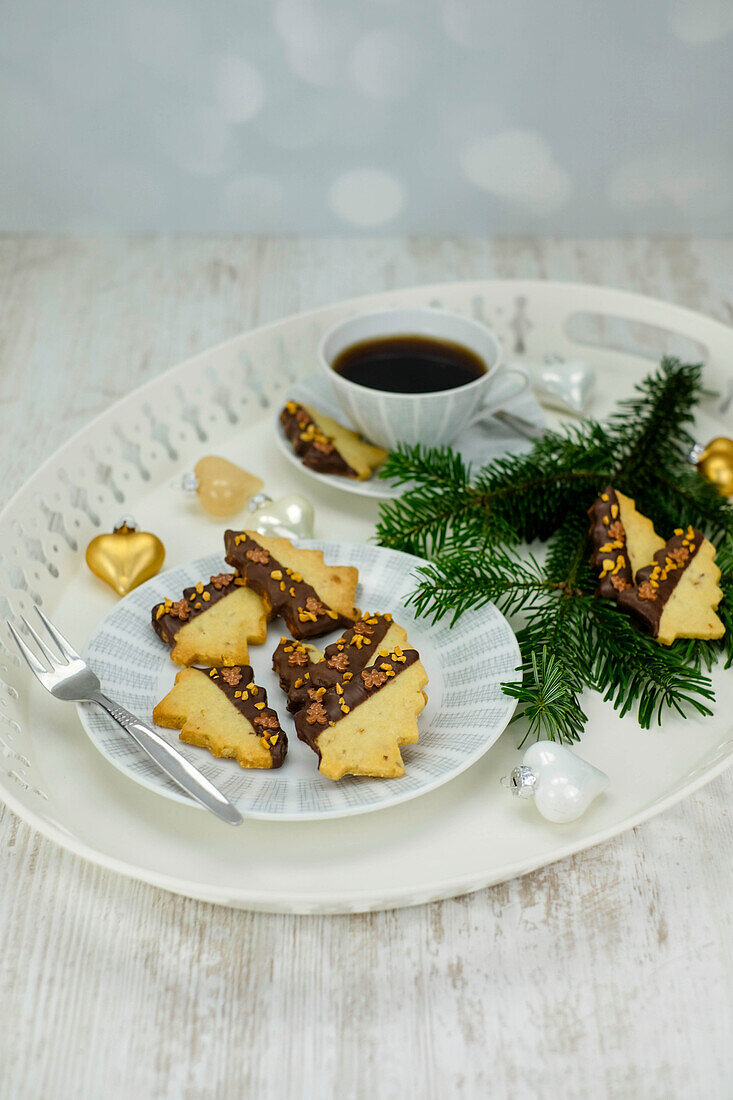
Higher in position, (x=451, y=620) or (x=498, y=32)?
(x=498, y=32)

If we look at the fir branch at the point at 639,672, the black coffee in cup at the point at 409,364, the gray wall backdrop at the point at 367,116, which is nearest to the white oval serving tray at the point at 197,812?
the fir branch at the point at 639,672

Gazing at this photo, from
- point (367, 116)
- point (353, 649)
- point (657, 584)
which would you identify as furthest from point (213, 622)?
point (367, 116)

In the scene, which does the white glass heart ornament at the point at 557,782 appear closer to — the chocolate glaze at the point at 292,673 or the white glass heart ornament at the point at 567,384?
the chocolate glaze at the point at 292,673

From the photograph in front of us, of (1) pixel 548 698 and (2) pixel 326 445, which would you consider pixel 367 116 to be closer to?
(2) pixel 326 445

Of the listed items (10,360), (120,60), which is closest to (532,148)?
(120,60)

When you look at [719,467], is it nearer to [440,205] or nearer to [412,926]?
[412,926]

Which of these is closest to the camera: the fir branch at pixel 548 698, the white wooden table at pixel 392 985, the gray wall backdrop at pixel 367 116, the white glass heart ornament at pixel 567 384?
the white wooden table at pixel 392 985

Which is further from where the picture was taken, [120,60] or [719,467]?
[120,60]
